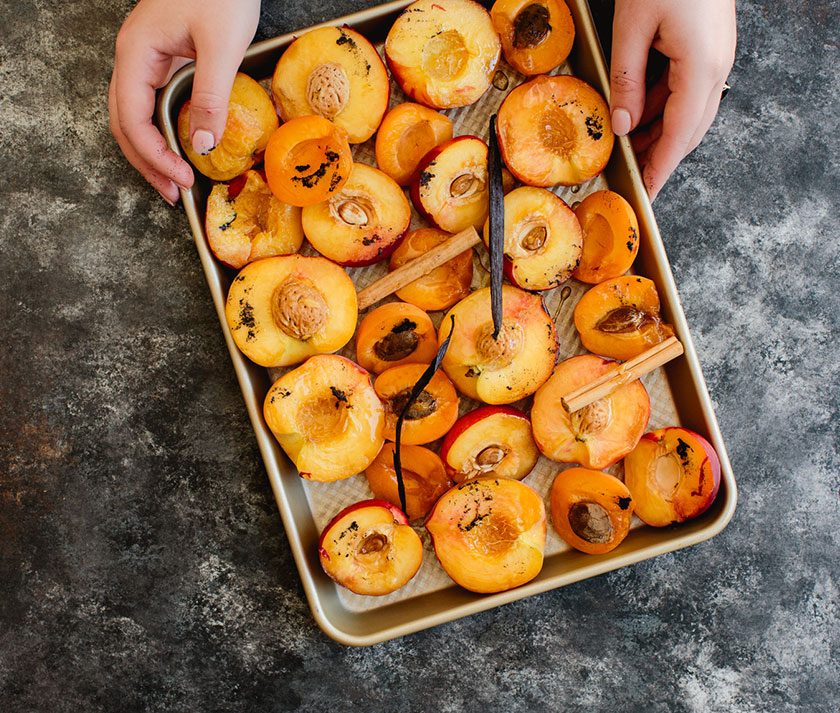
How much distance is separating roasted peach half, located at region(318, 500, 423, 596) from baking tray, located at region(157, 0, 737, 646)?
2.0 inches

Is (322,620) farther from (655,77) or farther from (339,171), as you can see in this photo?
(655,77)

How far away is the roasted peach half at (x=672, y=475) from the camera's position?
1.32 m

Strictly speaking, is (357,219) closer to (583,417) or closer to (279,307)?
(279,307)

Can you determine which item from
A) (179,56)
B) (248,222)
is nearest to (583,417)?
(248,222)

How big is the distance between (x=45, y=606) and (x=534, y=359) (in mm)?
1044

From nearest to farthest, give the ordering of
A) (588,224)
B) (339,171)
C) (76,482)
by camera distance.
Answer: (339,171) < (588,224) < (76,482)

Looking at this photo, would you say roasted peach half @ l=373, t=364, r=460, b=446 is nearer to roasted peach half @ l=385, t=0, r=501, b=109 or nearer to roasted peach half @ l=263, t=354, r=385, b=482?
roasted peach half @ l=263, t=354, r=385, b=482

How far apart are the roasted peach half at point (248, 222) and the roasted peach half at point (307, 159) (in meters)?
0.06

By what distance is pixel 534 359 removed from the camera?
1.33 m

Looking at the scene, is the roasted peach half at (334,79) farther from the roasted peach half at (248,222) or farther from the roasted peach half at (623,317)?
the roasted peach half at (623,317)

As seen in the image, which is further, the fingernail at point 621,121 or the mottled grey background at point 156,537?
the mottled grey background at point 156,537

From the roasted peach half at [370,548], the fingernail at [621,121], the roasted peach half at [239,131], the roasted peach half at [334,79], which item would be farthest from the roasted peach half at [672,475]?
the roasted peach half at [239,131]

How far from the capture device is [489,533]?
134 centimetres

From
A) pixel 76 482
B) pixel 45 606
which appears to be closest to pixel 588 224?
pixel 76 482
